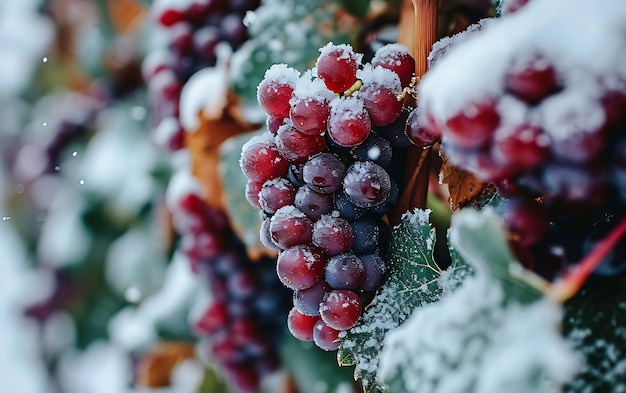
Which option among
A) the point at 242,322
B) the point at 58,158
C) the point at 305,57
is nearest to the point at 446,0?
the point at 305,57

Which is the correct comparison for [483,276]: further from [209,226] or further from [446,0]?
[209,226]

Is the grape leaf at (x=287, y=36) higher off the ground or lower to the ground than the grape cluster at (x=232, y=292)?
higher

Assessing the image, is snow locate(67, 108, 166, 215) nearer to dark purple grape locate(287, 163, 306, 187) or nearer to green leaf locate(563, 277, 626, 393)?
dark purple grape locate(287, 163, 306, 187)

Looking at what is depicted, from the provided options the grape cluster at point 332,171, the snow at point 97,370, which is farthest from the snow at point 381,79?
the snow at point 97,370

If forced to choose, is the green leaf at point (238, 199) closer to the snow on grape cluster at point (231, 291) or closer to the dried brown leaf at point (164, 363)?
the snow on grape cluster at point (231, 291)

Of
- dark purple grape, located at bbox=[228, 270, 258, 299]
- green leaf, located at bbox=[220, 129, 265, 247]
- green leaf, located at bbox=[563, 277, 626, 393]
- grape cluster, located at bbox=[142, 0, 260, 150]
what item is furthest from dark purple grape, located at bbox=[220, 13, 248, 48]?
green leaf, located at bbox=[563, 277, 626, 393]

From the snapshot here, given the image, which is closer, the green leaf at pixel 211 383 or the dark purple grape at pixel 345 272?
the dark purple grape at pixel 345 272

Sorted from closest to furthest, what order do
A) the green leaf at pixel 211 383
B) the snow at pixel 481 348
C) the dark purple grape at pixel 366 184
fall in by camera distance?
the snow at pixel 481 348, the dark purple grape at pixel 366 184, the green leaf at pixel 211 383
